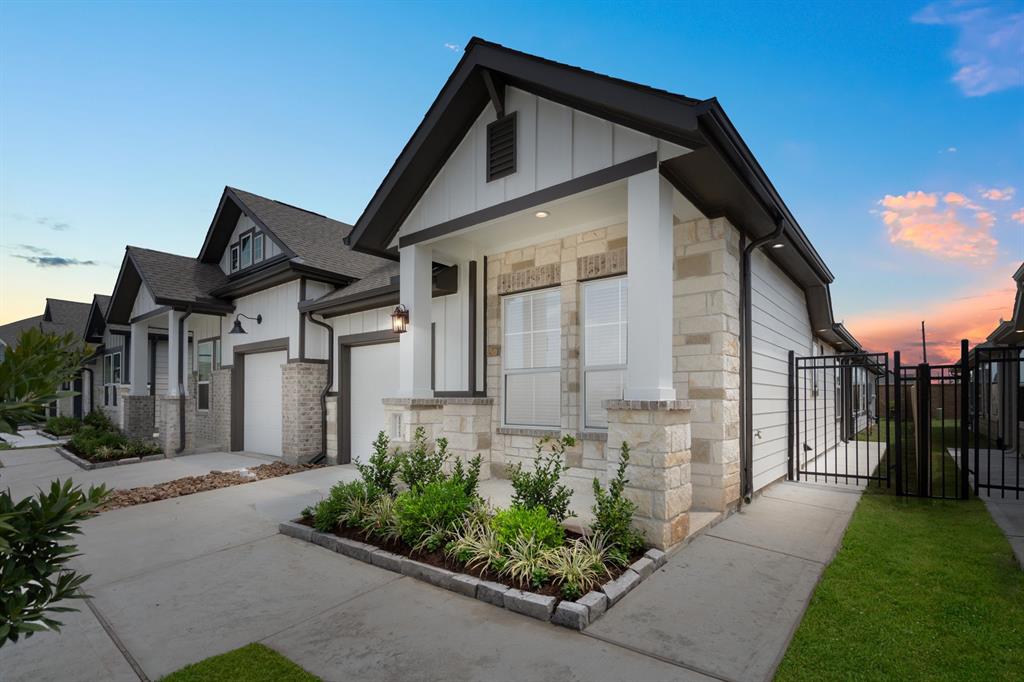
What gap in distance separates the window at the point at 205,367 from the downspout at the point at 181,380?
783 millimetres

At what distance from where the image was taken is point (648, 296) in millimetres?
4695

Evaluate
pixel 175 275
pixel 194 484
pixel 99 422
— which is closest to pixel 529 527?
pixel 194 484

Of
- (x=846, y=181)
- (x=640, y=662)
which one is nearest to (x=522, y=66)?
(x=640, y=662)

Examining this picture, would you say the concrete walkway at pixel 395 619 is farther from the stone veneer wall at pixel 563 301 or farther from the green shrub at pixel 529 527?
the stone veneer wall at pixel 563 301

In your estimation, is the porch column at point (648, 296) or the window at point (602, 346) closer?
the porch column at point (648, 296)

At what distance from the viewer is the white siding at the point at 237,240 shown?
39.9ft

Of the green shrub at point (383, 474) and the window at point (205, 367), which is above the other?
the window at point (205, 367)

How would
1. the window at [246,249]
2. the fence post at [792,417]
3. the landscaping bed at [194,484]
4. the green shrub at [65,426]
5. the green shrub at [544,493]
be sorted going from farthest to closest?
the green shrub at [65,426]
the window at [246,249]
the fence post at [792,417]
the landscaping bed at [194,484]
the green shrub at [544,493]

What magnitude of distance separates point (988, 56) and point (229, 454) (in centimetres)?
1614

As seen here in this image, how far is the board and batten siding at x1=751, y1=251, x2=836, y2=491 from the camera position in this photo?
6785 mm

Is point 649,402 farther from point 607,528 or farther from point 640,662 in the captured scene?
point 640,662

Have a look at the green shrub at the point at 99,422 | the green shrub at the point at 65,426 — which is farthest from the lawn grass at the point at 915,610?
the green shrub at the point at 65,426

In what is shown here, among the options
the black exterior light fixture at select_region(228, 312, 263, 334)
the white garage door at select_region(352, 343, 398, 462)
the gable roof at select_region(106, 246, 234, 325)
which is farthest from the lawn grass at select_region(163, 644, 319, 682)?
the gable roof at select_region(106, 246, 234, 325)

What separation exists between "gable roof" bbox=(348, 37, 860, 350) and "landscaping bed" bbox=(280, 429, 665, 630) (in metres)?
2.87
